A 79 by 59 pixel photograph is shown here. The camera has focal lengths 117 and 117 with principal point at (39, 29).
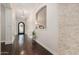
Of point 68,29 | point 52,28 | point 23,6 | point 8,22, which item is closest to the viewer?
point 68,29

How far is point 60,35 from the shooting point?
2.02 meters

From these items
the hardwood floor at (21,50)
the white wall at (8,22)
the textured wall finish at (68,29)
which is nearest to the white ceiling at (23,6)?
the white wall at (8,22)

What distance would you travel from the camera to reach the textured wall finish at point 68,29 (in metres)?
1.82

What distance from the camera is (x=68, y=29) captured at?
192 centimetres

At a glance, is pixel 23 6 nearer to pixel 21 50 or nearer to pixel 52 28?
pixel 52 28

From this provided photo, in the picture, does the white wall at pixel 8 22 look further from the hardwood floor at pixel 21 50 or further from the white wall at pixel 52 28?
the white wall at pixel 52 28

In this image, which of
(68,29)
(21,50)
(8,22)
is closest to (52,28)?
(68,29)

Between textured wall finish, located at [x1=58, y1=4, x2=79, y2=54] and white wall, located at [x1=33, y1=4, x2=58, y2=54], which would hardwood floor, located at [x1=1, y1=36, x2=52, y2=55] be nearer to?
white wall, located at [x1=33, y1=4, x2=58, y2=54]

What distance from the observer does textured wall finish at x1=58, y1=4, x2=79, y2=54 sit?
1.82m

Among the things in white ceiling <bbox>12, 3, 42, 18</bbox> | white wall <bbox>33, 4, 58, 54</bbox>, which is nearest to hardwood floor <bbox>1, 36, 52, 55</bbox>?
white wall <bbox>33, 4, 58, 54</bbox>

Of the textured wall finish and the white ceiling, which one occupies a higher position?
the white ceiling

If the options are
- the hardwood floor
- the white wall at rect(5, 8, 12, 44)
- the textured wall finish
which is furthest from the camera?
the white wall at rect(5, 8, 12, 44)
